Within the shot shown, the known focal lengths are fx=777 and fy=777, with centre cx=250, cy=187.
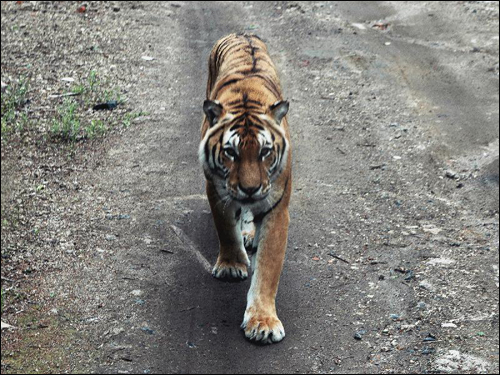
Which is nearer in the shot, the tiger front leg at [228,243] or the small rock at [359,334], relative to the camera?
the small rock at [359,334]

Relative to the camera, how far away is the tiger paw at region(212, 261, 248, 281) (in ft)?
16.8

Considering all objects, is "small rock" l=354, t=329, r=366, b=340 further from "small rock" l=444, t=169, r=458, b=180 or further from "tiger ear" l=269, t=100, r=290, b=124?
"small rock" l=444, t=169, r=458, b=180

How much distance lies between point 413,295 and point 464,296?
1.12 feet

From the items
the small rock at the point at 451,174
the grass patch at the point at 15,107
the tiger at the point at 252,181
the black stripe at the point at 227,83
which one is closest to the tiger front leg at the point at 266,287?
the tiger at the point at 252,181

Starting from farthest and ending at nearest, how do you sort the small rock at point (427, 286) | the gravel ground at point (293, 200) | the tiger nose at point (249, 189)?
the small rock at point (427, 286) → the gravel ground at point (293, 200) → the tiger nose at point (249, 189)

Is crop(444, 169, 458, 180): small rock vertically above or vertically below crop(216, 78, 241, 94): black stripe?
below

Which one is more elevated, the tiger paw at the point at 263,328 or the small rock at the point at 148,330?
the tiger paw at the point at 263,328

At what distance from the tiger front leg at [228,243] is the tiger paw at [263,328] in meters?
0.60

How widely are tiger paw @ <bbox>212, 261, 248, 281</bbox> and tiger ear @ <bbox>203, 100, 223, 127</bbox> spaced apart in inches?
41.1

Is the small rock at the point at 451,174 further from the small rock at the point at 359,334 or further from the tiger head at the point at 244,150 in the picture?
the tiger head at the point at 244,150

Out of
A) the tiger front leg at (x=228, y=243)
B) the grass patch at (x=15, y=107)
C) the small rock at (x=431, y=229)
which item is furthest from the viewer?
the grass patch at (x=15, y=107)

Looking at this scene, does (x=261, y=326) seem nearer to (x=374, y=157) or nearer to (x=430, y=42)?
(x=374, y=157)

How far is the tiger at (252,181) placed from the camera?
433 cm

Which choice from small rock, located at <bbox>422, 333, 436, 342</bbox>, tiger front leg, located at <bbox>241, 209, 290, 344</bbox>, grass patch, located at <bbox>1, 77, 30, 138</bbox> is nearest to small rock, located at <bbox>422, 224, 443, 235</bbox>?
small rock, located at <bbox>422, 333, 436, 342</bbox>
